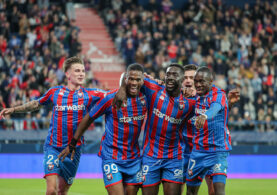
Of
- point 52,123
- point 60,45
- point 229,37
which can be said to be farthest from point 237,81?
point 52,123

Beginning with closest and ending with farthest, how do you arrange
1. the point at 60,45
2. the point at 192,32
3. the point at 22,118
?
the point at 22,118 → the point at 60,45 → the point at 192,32

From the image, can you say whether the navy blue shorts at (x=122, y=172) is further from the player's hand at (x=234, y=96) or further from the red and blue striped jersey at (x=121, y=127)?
the player's hand at (x=234, y=96)

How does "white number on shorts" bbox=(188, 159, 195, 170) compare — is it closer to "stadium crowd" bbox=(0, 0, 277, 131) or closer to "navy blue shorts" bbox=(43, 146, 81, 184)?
"navy blue shorts" bbox=(43, 146, 81, 184)

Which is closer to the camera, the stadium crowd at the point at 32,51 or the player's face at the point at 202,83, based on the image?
the player's face at the point at 202,83

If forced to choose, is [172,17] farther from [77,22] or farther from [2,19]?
[2,19]

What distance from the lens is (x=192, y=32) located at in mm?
24656

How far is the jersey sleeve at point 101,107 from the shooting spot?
7281mm

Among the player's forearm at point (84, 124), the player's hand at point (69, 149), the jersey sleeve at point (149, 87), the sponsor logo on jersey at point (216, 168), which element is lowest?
the sponsor logo on jersey at point (216, 168)

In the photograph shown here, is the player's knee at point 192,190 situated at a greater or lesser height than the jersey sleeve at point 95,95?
lesser

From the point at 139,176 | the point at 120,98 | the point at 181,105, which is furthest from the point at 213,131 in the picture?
the point at 120,98

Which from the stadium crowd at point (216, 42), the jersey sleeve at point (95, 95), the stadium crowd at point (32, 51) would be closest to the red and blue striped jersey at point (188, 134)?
the jersey sleeve at point (95, 95)

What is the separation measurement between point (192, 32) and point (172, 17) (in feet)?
4.34

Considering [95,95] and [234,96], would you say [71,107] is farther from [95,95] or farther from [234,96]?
[234,96]

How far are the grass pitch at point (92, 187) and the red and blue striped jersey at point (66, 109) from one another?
13.3ft
